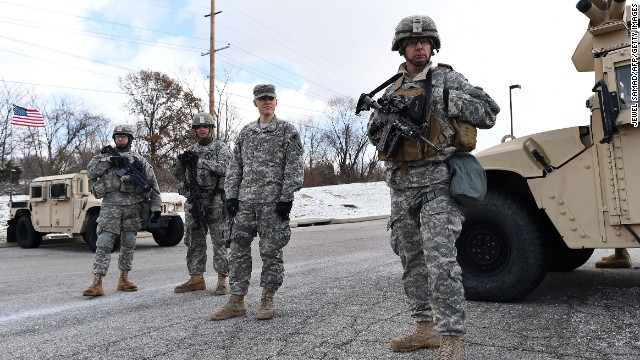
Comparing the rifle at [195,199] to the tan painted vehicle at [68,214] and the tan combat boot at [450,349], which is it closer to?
the tan combat boot at [450,349]

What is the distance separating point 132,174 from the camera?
18.8 ft

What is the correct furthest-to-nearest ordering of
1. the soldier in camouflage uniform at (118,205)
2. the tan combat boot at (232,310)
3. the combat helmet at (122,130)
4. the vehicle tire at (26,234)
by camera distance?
the vehicle tire at (26,234)
the combat helmet at (122,130)
the soldier in camouflage uniform at (118,205)
the tan combat boot at (232,310)

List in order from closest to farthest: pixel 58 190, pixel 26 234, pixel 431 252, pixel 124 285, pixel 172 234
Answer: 1. pixel 431 252
2. pixel 124 285
3. pixel 58 190
4. pixel 172 234
5. pixel 26 234

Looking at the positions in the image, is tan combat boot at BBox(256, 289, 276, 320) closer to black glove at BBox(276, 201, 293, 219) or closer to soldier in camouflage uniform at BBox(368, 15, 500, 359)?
black glove at BBox(276, 201, 293, 219)

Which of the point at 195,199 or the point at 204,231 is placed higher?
the point at 195,199

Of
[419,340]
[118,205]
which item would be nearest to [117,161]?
[118,205]

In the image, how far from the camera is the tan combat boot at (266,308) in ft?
12.9

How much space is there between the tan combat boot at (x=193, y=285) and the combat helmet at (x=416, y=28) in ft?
11.5

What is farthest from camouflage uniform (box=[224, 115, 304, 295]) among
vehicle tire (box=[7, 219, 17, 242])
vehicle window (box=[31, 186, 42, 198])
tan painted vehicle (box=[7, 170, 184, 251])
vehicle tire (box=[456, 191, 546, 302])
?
vehicle tire (box=[7, 219, 17, 242])

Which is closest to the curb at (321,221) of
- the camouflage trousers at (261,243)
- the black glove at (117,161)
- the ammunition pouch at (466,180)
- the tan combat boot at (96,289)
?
the black glove at (117,161)

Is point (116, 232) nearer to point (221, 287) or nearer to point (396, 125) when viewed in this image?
point (221, 287)

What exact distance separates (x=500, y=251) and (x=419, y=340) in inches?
53.7

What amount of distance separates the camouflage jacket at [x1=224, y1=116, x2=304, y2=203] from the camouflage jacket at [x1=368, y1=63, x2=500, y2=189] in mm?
1225

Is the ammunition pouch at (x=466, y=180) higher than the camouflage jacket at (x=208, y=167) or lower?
lower
